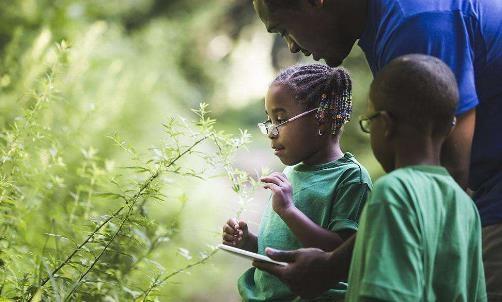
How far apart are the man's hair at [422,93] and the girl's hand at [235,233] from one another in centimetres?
94

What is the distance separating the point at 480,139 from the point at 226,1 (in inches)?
Answer: 394

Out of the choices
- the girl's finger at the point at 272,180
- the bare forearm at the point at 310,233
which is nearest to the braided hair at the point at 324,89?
the girl's finger at the point at 272,180

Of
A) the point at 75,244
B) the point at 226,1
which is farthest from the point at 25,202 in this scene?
the point at 226,1

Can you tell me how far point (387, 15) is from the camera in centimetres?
212

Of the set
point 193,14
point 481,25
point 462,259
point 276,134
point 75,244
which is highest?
point 193,14

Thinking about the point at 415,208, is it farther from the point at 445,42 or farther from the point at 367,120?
the point at 445,42

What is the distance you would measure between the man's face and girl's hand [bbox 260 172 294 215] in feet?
1.44

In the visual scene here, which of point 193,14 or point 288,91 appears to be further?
point 193,14

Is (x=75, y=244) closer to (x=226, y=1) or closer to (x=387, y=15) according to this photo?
(x=387, y=15)

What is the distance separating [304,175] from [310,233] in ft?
1.09

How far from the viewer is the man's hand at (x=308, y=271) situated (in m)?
2.11

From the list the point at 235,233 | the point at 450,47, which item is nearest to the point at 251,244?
the point at 235,233

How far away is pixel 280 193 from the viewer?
2400 millimetres

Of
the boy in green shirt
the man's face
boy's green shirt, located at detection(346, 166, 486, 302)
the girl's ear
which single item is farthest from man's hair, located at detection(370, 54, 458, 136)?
the girl's ear
